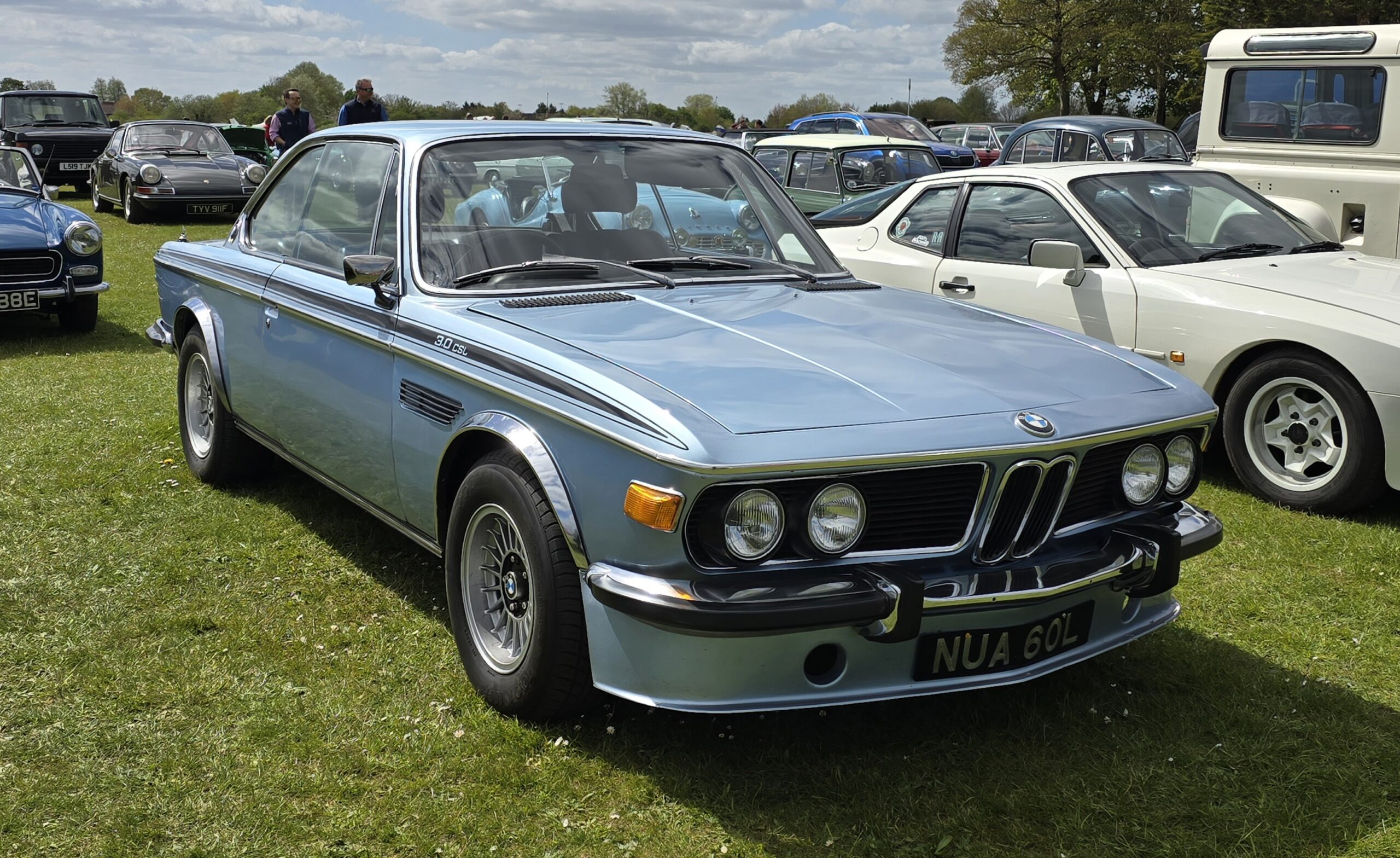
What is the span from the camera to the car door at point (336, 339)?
398 cm

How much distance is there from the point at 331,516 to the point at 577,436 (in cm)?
260

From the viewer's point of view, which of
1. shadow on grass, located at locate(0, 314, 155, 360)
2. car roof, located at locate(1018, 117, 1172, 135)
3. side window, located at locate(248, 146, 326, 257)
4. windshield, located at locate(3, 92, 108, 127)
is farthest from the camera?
windshield, located at locate(3, 92, 108, 127)

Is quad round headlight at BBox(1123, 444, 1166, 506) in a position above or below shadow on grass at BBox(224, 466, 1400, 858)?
above

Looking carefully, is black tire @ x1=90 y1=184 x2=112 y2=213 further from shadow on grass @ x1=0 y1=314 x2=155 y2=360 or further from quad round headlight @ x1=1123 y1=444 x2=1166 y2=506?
quad round headlight @ x1=1123 y1=444 x2=1166 y2=506

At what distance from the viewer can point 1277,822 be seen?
119 inches

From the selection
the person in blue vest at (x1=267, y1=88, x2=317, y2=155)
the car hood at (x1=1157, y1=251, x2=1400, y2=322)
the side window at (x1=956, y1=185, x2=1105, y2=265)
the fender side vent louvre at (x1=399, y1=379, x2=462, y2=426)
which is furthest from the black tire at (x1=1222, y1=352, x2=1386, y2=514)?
the person in blue vest at (x1=267, y1=88, x2=317, y2=155)

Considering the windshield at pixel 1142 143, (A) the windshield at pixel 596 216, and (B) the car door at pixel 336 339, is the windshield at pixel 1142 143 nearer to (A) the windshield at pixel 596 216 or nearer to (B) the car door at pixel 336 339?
(A) the windshield at pixel 596 216

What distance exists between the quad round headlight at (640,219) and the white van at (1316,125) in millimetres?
5287

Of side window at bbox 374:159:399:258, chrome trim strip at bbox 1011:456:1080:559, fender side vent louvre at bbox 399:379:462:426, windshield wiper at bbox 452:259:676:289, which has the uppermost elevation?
side window at bbox 374:159:399:258

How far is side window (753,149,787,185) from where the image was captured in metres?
14.7

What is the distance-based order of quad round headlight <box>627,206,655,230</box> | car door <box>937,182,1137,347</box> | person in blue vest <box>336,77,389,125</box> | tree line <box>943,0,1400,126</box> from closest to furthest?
quad round headlight <box>627,206,655,230</box>
car door <box>937,182,1137,347</box>
person in blue vest <box>336,77,389,125</box>
tree line <box>943,0,1400,126</box>

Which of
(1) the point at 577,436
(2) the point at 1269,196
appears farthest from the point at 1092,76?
(1) the point at 577,436

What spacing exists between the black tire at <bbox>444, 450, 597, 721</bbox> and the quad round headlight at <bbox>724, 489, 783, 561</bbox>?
47cm

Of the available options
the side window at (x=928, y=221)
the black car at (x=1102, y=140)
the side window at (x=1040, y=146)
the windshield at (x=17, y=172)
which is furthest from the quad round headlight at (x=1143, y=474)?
the side window at (x=1040, y=146)
